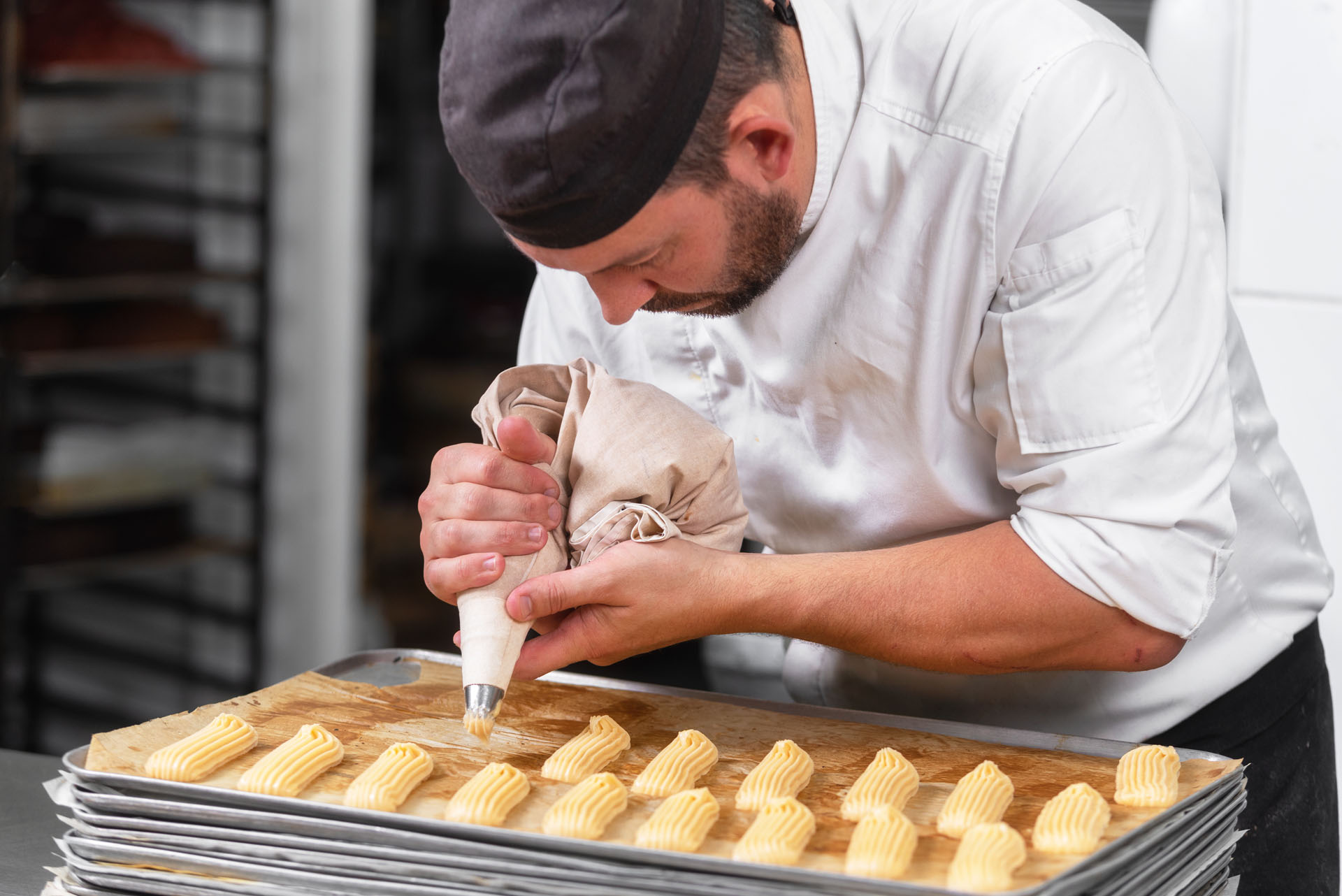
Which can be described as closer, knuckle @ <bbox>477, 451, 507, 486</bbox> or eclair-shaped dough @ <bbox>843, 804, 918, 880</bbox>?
eclair-shaped dough @ <bbox>843, 804, 918, 880</bbox>

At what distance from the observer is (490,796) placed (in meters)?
1.01

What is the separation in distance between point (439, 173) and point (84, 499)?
1399 millimetres

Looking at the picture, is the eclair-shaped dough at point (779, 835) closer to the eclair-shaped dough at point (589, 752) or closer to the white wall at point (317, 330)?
the eclair-shaped dough at point (589, 752)

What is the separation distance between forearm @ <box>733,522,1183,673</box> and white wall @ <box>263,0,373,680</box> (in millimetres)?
2640

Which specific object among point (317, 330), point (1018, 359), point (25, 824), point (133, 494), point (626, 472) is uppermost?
point (1018, 359)

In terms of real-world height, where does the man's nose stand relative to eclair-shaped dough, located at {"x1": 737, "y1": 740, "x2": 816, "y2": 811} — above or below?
above

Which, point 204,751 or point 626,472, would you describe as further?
point 626,472

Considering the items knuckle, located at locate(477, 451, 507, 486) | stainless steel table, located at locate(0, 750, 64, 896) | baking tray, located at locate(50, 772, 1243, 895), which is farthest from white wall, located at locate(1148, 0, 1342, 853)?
stainless steel table, located at locate(0, 750, 64, 896)

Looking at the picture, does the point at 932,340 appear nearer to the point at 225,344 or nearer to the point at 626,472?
the point at 626,472

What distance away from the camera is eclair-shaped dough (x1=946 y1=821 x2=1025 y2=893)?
87cm

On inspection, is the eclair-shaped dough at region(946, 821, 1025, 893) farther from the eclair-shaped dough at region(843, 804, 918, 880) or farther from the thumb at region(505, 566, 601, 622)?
the thumb at region(505, 566, 601, 622)

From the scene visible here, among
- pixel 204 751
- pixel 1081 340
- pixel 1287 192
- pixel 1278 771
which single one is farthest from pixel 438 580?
pixel 1287 192

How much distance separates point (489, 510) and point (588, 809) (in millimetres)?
321

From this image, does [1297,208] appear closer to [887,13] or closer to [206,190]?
[887,13]
